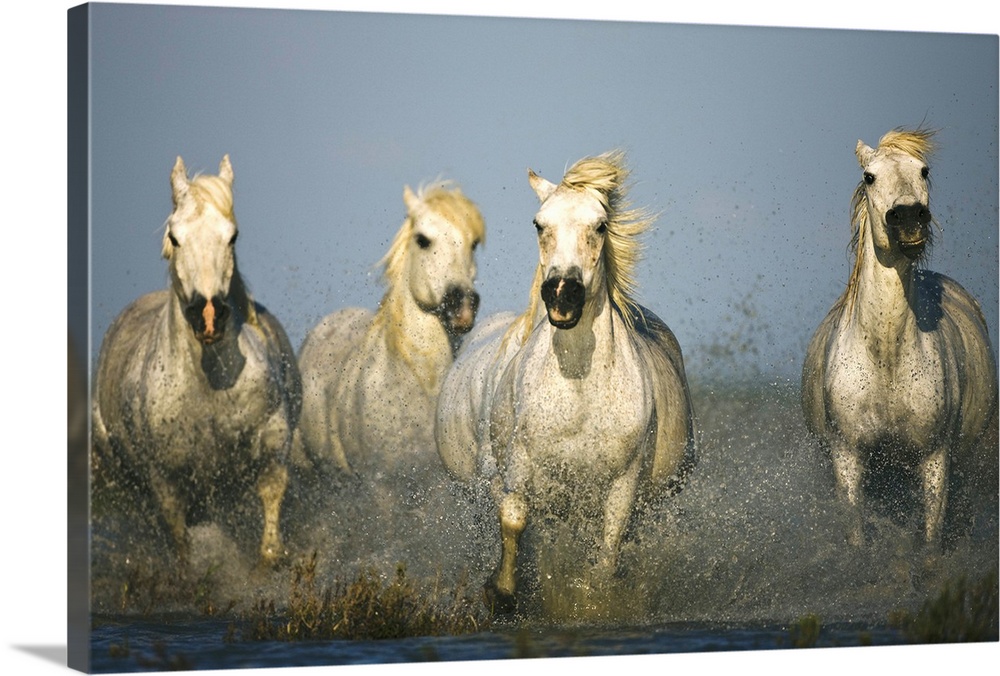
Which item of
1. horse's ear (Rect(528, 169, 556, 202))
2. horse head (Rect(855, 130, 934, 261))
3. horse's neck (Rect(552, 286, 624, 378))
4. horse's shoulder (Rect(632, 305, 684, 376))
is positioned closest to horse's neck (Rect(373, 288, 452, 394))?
horse's neck (Rect(552, 286, 624, 378))

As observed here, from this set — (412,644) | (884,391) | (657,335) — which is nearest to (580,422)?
(657,335)

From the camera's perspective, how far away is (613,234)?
34.5ft

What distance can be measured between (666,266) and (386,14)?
1.87m

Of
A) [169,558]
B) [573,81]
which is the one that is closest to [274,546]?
[169,558]

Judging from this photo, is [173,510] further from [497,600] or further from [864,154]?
[864,154]

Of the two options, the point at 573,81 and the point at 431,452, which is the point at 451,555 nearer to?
the point at 431,452

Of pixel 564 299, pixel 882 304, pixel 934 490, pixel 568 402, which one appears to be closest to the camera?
pixel 564 299

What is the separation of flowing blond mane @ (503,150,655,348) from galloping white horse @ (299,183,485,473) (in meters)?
0.28

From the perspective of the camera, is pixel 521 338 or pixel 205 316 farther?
pixel 521 338

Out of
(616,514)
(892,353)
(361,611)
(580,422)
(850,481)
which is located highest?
(892,353)

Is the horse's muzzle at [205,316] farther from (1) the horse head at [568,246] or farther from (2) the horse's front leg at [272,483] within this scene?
(1) the horse head at [568,246]

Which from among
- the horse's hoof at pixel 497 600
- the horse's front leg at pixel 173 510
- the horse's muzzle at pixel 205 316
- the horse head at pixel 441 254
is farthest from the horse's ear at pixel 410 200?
the horse's hoof at pixel 497 600

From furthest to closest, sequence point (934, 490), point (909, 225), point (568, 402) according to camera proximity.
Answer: point (934, 490)
point (909, 225)
point (568, 402)

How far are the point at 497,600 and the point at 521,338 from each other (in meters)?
1.28
